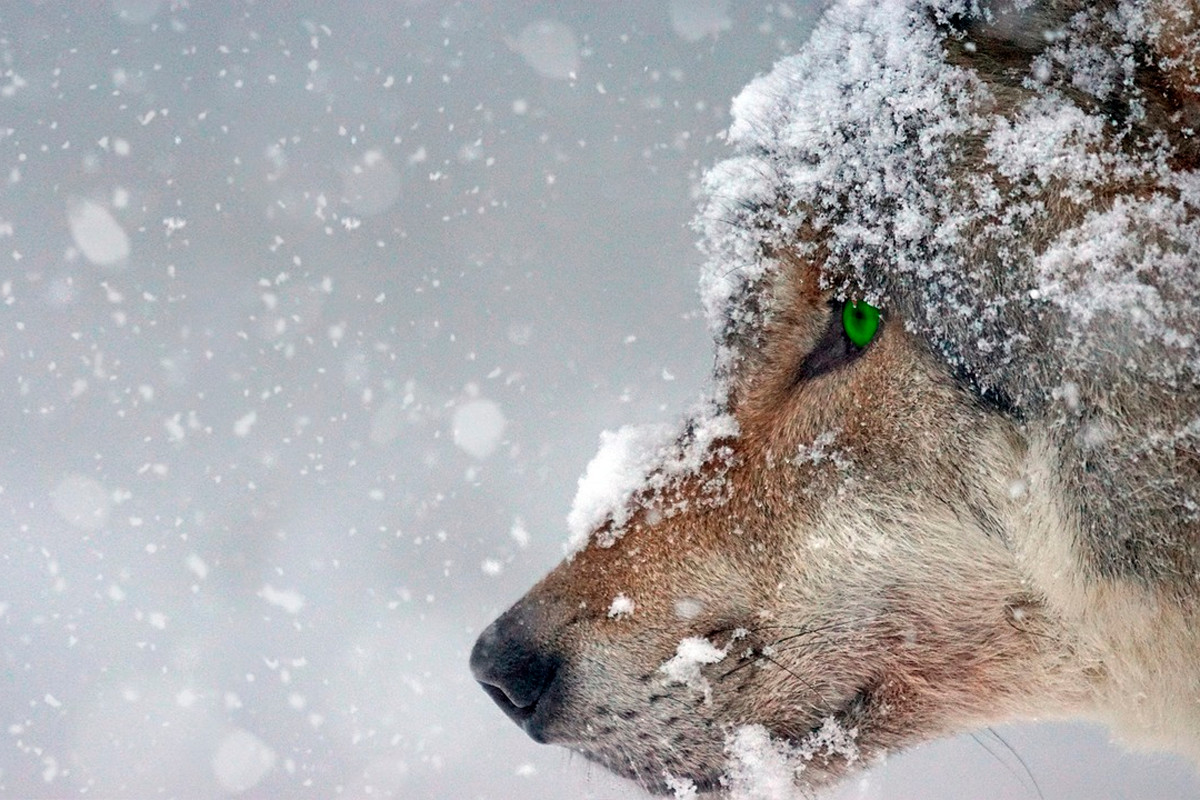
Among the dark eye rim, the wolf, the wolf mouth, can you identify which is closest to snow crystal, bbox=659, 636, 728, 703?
the wolf

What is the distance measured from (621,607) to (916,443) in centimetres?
84

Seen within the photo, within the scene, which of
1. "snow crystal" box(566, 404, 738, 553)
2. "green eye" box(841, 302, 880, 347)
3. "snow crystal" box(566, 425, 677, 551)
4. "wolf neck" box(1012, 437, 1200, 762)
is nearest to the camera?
"wolf neck" box(1012, 437, 1200, 762)

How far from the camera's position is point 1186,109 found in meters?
1.84

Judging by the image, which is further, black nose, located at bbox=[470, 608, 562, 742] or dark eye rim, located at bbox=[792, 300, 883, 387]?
black nose, located at bbox=[470, 608, 562, 742]

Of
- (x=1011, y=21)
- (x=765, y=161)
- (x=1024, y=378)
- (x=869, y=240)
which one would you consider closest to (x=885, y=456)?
(x=1024, y=378)

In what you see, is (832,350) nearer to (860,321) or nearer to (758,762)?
(860,321)

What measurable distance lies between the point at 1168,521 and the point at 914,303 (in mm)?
685

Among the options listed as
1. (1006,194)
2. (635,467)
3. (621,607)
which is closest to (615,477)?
(635,467)

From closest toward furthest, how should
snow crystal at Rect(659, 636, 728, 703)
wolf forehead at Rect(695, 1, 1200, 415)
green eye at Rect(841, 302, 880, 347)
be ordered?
wolf forehead at Rect(695, 1, 1200, 415)
green eye at Rect(841, 302, 880, 347)
snow crystal at Rect(659, 636, 728, 703)

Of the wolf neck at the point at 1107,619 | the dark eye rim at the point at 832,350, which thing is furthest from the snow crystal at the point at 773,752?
the dark eye rim at the point at 832,350

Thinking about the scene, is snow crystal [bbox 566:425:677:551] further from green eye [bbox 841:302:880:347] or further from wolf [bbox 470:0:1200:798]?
green eye [bbox 841:302:880:347]

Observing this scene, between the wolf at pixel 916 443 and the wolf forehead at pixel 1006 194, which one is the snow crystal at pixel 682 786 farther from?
the wolf forehead at pixel 1006 194

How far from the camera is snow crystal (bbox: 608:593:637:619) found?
236 cm

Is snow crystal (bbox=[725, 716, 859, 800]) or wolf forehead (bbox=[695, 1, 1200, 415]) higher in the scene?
wolf forehead (bbox=[695, 1, 1200, 415])
